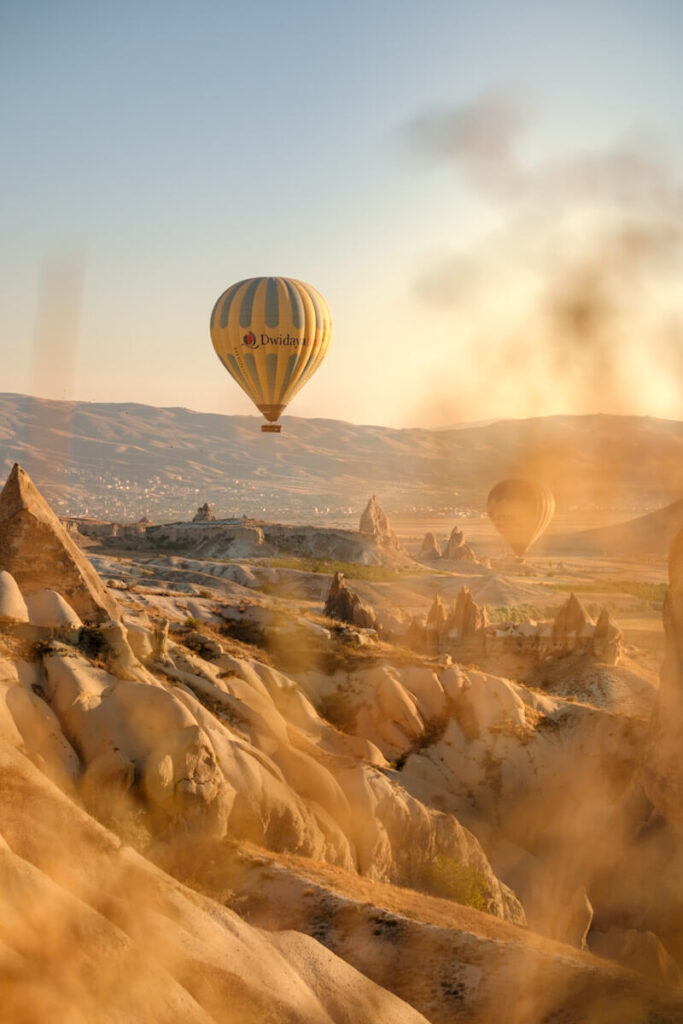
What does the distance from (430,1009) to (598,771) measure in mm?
18294

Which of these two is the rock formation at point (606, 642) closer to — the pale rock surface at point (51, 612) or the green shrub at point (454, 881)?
the green shrub at point (454, 881)

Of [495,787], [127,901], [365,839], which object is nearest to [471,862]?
[365,839]

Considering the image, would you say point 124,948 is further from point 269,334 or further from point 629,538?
point 629,538

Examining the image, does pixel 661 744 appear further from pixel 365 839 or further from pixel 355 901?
pixel 355 901

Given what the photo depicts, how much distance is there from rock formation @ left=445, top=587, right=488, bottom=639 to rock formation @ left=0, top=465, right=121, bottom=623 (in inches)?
1132

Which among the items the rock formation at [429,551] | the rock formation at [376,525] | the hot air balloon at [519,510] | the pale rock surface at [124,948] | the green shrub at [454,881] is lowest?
the green shrub at [454,881]

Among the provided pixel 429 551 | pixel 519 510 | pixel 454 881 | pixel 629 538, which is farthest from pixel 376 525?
pixel 454 881

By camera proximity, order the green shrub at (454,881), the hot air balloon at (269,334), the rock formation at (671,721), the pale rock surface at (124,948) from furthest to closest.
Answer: the hot air balloon at (269,334) < the rock formation at (671,721) < the green shrub at (454,881) < the pale rock surface at (124,948)

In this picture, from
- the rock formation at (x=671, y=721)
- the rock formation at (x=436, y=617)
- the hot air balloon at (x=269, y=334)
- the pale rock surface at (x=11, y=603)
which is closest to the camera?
the pale rock surface at (x=11, y=603)

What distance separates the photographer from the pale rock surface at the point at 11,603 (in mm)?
24656

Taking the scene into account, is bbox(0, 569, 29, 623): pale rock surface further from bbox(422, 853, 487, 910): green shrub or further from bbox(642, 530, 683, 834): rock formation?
bbox(642, 530, 683, 834): rock formation

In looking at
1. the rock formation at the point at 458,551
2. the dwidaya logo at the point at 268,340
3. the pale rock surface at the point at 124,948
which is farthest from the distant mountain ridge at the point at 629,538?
the pale rock surface at the point at 124,948

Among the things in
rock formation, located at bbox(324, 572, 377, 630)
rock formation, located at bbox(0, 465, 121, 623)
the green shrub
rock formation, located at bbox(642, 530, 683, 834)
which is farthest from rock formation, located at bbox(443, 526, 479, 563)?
rock formation, located at bbox(0, 465, 121, 623)

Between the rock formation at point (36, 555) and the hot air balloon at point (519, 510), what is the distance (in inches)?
3289
